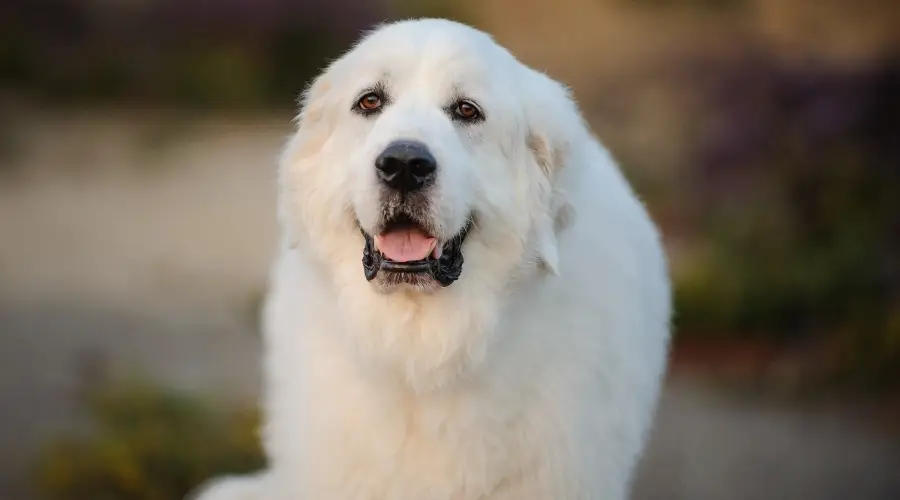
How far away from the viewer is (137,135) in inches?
320

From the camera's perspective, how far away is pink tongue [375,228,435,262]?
112 inches

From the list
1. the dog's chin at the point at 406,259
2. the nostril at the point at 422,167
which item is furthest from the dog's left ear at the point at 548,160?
the nostril at the point at 422,167

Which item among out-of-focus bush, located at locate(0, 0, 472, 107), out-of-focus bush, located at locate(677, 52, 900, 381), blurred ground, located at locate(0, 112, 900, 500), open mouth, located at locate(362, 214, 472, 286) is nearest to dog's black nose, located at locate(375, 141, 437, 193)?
open mouth, located at locate(362, 214, 472, 286)

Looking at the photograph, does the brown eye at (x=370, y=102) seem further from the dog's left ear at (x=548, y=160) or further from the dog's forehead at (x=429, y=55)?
the dog's left ear at (x=548, y=160)

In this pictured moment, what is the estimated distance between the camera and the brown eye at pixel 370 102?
118 inches

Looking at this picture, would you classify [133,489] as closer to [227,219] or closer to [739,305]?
[227,219]

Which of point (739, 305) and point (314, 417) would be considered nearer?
point (314, 417)

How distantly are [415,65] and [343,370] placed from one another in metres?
0.89

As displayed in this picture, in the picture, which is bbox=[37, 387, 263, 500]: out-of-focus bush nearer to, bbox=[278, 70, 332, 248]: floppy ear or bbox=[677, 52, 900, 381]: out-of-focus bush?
bbox=[278, 70, 332, 248]: floppy ear

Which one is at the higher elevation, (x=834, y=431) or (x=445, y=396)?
(x=834, y=431)

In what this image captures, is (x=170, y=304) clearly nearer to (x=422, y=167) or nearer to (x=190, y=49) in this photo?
(x=190, y=49)

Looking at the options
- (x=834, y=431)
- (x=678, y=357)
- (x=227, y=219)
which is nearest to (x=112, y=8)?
(x=227, y=219)

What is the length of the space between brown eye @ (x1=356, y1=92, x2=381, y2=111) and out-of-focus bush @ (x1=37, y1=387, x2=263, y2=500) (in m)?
2.58

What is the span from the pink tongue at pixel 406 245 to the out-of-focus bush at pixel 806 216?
4079 millimetres
